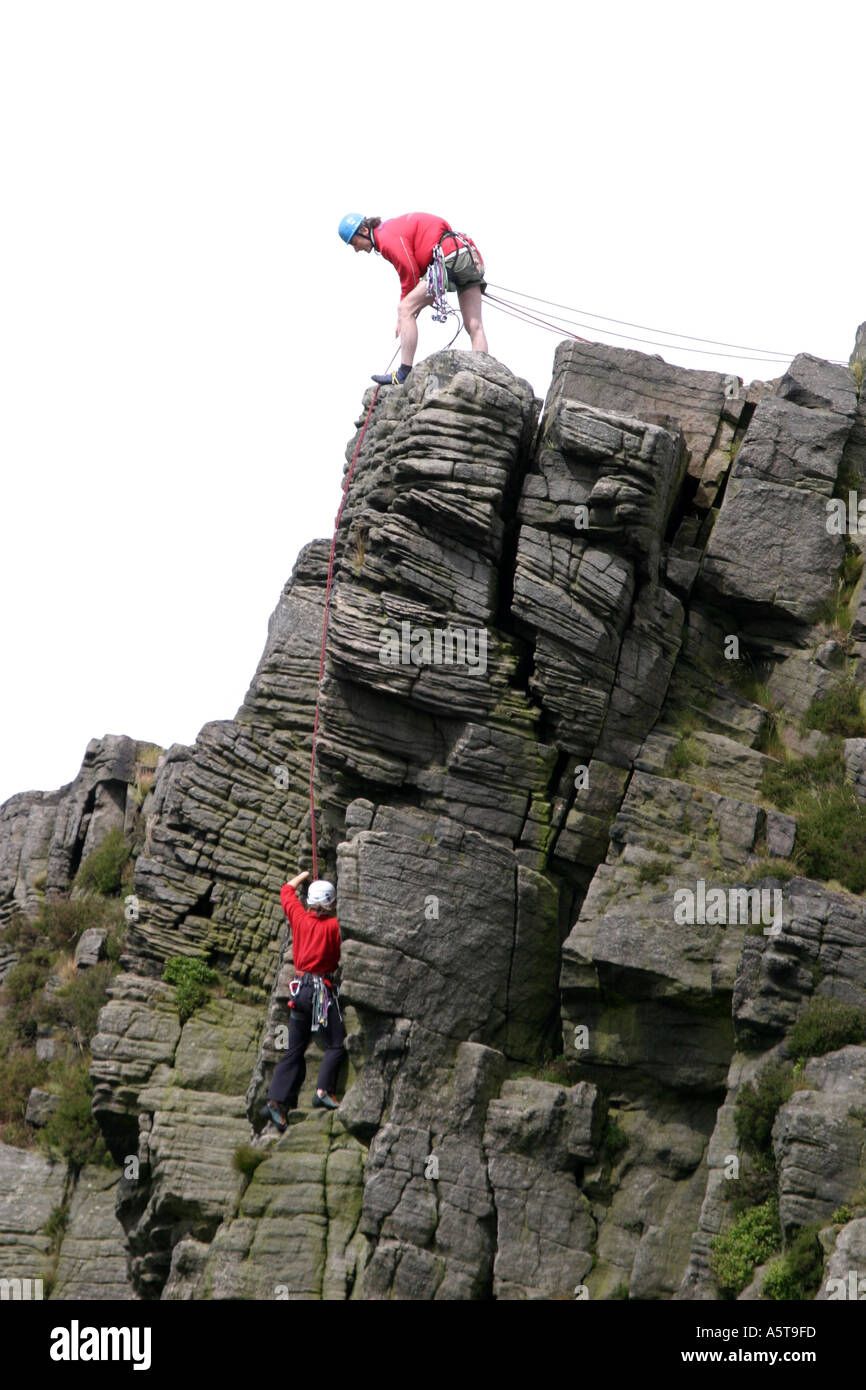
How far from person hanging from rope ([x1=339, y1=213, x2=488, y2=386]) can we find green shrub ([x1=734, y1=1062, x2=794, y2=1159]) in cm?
1295

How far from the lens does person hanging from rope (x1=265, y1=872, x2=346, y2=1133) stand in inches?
1009

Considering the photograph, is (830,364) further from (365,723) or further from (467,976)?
(467,976)

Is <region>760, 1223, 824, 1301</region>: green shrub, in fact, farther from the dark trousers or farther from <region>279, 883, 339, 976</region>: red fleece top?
<region>279, 883, 339, 976</region>: red fleece top

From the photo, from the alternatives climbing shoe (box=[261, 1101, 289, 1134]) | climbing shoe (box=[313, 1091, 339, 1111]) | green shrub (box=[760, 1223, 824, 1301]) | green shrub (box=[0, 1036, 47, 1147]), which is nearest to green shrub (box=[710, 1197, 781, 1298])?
green shrub (box=[760, 1223, 824, 1301])

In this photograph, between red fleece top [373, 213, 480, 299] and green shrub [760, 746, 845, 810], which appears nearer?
green shrub [760, 746, 845, 810]

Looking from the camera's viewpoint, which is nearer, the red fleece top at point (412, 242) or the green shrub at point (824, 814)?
the green shrub at point (824, 814)

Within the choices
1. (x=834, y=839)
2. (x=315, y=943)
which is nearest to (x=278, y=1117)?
(x=315, y=943)

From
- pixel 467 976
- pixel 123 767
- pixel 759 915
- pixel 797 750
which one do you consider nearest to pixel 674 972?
pixel 759 915

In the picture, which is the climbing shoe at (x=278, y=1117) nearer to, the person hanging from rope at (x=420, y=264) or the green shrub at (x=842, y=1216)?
the green shrub at (x=842, y=1216)

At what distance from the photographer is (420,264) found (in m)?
28.7

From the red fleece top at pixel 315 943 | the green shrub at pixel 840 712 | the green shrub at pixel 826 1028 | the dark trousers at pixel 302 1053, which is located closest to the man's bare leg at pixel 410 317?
the green shrub at pixel 840 712

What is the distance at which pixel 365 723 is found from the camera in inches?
1043

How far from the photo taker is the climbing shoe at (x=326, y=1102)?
25.3 meters

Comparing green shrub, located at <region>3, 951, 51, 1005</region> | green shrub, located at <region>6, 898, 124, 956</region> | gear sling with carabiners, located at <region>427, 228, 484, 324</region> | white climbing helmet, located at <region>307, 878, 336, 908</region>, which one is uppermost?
gear sling with carabiners, located at <region>427, 228, 484, 324</region>
